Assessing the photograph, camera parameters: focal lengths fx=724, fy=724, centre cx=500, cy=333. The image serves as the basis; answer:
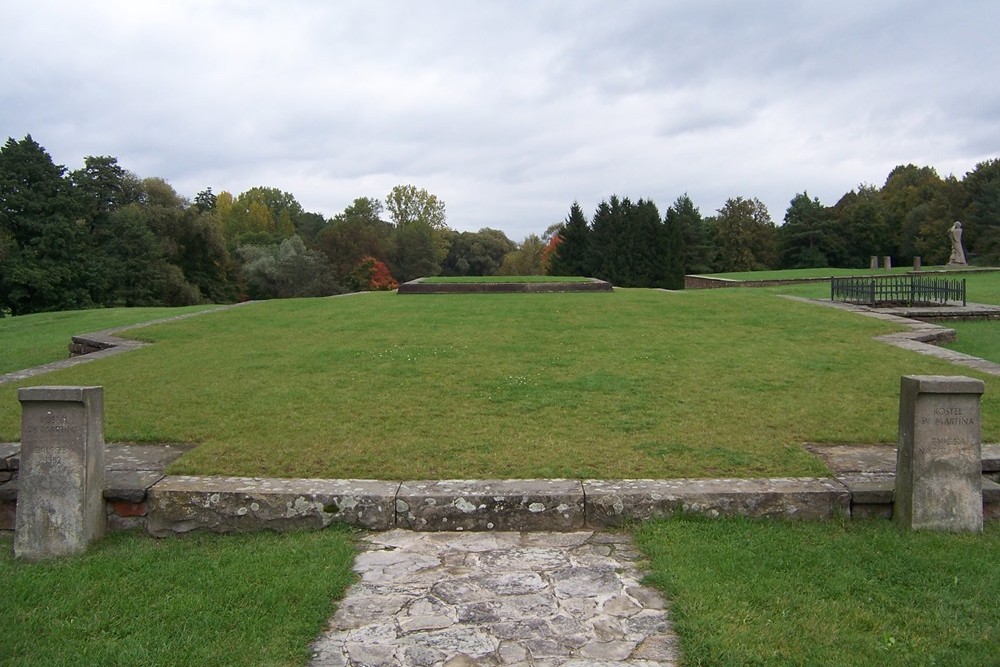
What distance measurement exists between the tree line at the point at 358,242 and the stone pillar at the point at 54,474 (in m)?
33.2

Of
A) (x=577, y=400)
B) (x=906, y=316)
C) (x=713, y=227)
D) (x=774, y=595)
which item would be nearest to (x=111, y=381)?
(x=577, y=400)

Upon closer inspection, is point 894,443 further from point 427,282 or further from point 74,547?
point 427,282

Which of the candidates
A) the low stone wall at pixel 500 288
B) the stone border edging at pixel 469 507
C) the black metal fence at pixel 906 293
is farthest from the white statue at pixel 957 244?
the stone border edging at pixel 469 507

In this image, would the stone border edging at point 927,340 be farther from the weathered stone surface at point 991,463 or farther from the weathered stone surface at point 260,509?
the weathered stone surface at point 260,509

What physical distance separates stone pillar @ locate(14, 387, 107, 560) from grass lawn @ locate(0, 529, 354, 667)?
0.47 feet

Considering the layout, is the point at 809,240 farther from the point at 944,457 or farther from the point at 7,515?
the point at 7,515

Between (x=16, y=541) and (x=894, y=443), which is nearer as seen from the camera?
(x=16, y=541)

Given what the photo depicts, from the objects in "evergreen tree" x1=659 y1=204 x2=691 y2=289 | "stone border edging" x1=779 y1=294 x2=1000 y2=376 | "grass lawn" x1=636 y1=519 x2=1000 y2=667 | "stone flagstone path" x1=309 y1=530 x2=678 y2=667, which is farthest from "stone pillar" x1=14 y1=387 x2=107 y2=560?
"evergreen tree" x1=659 y1=204 x2=691 y2=289

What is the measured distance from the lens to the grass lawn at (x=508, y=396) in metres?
5.33

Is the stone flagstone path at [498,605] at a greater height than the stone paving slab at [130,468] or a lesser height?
lesser

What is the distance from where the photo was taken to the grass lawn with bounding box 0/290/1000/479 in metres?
5.33

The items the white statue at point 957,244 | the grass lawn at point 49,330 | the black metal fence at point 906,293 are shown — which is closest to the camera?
the grass lawn at point 49,330

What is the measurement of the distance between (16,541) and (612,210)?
156 ft

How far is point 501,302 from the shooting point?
681 inches
